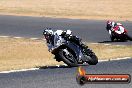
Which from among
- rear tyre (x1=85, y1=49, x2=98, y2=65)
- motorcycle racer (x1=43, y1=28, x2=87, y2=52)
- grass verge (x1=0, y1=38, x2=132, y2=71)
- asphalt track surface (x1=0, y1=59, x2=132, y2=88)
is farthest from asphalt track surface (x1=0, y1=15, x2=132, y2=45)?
asphalt track surface (x1=0, y1=59, x2=132, y2=88)

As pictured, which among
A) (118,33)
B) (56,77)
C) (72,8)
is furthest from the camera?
(72,8)

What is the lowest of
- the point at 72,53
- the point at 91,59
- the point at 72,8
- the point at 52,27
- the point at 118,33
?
the point at 72,8

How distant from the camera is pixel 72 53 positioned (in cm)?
1500

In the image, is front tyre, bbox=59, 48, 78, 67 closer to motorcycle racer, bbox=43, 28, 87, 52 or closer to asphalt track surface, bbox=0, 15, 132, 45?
motorcycle racer, bbox=43, 28, 87, 52

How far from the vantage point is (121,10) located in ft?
136

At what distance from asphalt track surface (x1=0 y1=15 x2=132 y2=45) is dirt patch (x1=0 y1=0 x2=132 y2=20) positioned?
286 cm

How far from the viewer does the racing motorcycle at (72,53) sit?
14.7 metres

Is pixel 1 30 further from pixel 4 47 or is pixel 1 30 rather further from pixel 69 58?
pixel 69 58

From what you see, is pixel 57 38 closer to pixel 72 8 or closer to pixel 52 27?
pixel 52 27

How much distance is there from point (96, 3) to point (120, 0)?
439cm

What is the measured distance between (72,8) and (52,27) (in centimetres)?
1187

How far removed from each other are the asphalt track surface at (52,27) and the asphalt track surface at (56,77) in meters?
10.4

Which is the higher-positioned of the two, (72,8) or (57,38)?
(57,38)

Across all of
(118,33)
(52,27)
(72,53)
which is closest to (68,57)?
(72,53)
